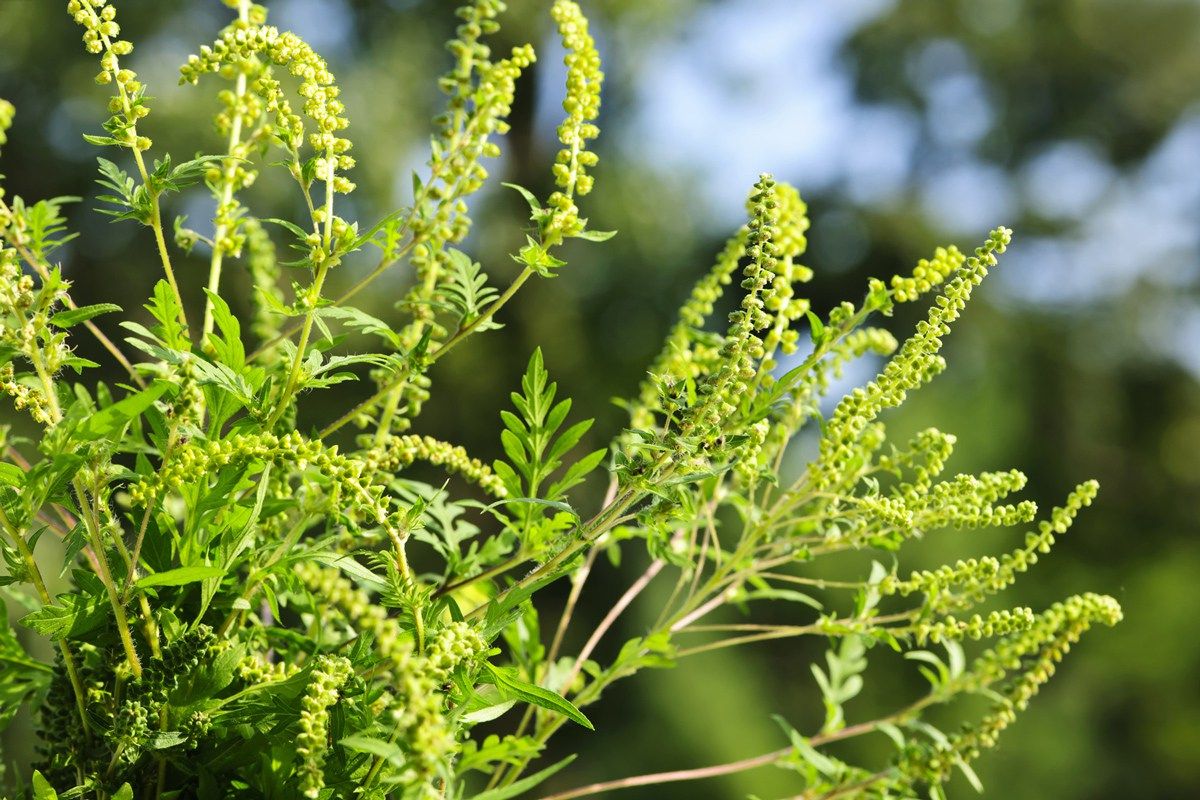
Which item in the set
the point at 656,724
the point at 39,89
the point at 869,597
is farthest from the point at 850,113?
the point at 869,597

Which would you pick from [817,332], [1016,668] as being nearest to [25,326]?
[817,332]

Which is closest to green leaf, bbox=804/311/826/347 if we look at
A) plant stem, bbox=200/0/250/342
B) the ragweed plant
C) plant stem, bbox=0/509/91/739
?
the ragweed plant

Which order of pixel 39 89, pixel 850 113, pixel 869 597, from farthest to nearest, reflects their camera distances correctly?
1. pixel 850 113
2. pixel 39 89
3. pixel 869 597

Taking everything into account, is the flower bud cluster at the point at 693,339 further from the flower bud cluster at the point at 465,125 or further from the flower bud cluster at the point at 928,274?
the flower bud cluster at the point at 465,125

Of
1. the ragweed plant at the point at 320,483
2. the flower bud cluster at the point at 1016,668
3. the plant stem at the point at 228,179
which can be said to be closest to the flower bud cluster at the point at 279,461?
the ragweed plant at the point at 320,483

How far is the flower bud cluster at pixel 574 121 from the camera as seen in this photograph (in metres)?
0.60

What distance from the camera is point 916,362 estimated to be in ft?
2.16

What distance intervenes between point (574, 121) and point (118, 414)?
27 centimetres

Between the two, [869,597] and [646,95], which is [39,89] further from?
[869,597]

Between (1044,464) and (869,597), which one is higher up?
(1044,464)

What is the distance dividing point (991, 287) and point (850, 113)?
1705 millimetres

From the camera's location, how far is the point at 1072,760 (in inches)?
231

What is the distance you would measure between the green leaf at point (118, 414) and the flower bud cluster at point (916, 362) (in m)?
0.38

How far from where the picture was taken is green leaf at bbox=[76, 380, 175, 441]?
510 millimetres
